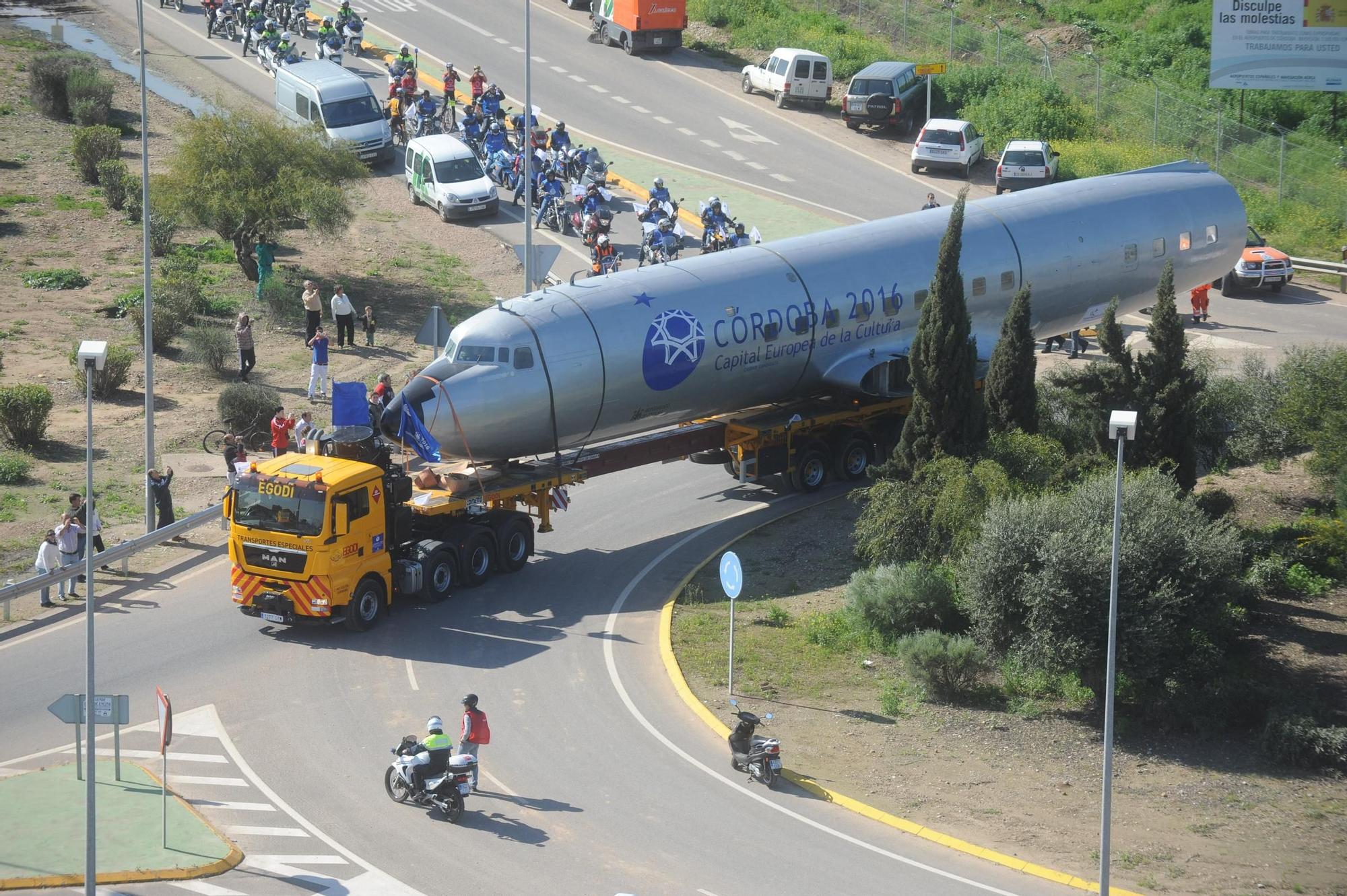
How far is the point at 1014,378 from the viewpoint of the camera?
29047mm

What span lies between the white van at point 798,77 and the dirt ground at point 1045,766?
35.6m

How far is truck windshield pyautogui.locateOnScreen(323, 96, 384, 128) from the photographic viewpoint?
169 ft

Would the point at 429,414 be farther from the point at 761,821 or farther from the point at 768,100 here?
the point at 768,100

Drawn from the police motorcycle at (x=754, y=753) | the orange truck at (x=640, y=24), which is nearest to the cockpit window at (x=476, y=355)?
the police motorcycle at (x=754, y=753)

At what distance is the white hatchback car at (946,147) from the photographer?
173ft

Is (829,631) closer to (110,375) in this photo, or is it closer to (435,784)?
(435,784)

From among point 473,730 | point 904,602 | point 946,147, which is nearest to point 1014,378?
point 904,602

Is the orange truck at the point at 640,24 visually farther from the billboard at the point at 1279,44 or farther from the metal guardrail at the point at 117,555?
the metal guardrail at the point at 117,555

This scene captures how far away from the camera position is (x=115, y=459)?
34156 millimetres

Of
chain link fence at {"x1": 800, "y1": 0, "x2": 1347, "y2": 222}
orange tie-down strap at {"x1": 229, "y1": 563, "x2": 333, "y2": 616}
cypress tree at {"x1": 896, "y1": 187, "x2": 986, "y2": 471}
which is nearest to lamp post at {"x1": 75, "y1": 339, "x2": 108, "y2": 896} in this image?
orange tie-down strap at {"x1": 229, "y1": 563, "x2": 333, "y2": 616}

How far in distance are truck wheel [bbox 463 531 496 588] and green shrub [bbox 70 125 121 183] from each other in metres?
32.6

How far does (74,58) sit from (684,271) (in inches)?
1713

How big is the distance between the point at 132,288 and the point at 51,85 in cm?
2030

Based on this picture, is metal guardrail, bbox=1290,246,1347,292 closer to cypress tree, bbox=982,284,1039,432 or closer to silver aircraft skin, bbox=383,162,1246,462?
silver aircraft skin, bbox=383,162,1246,462
